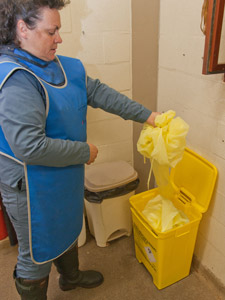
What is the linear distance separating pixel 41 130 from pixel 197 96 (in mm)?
877

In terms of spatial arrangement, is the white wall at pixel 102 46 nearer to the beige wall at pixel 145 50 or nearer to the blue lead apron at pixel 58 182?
the beige wall at pixel 145 50

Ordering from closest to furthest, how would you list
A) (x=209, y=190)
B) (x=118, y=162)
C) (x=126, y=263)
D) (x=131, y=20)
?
(x=209, y=190) → (x=131, y=20) → (x=126, y=263) → (x=118, y=162)

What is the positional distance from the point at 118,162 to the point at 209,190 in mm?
697

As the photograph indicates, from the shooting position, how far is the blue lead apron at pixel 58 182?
41.6 inches

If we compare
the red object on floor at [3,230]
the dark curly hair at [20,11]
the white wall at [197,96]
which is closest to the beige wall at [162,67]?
the white wall at [197,96]

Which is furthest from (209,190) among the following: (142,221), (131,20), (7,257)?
(7,257)

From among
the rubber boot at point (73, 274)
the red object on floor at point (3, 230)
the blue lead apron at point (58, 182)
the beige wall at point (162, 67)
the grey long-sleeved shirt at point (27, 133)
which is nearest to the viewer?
the grey long-sleeved shirt at point (27, 133)

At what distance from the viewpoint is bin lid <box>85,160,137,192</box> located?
1711mm

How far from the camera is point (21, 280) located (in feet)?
4.10

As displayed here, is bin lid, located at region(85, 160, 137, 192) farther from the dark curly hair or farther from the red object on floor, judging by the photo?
the dark curly hair

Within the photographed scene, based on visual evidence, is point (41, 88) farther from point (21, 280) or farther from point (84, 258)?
point (84, 258)

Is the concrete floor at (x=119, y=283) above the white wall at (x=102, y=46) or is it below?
below

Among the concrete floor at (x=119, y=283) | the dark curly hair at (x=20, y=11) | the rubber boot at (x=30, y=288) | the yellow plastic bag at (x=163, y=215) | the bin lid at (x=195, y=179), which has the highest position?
the dark curly hair at (x=20, y=11)

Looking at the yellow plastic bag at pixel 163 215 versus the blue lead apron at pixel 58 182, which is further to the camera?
the yellow plastic bag at pixel 163 215
